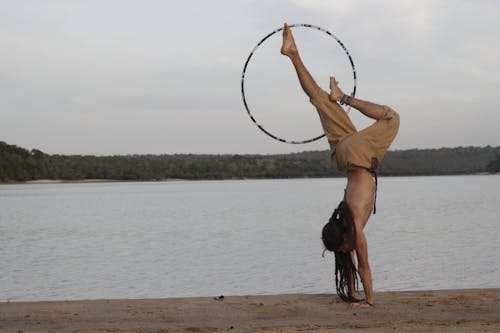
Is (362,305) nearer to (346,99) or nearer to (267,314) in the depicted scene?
(267,314)

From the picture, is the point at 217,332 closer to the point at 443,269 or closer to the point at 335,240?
the point at 335,240

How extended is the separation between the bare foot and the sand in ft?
10.3

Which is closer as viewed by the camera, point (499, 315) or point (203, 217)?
point (499, 315)

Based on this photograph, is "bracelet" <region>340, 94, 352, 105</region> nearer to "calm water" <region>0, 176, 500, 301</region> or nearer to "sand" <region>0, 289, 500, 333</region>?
"sand" <region>0, 289, 500, 333</region>

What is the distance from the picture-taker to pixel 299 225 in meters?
46.9

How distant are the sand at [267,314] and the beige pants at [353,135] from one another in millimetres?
1796

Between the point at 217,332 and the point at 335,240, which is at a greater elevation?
the point at 335,240

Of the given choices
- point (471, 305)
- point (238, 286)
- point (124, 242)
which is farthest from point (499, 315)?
point (124, 242)

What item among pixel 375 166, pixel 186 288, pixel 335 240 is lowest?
pixel 186 288

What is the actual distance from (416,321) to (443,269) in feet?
51.0

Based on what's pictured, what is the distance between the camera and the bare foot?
35.9 feet

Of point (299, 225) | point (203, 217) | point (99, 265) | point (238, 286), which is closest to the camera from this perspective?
point (238, 286)

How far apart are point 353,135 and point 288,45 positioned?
54.0 inches

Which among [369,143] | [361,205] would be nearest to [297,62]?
[369,143]
